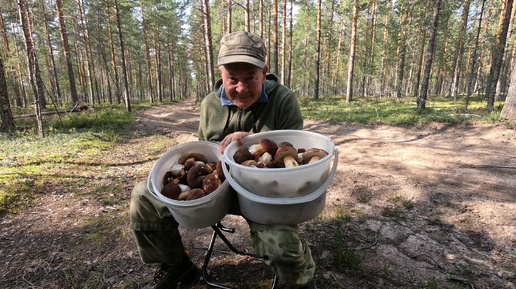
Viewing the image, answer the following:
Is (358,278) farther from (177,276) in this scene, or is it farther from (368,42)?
(368,42)

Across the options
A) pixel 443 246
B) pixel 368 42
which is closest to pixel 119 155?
pixel 443 246

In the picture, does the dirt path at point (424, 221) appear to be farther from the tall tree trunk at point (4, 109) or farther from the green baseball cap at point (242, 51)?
the tall tree trunk at point (4, 109)

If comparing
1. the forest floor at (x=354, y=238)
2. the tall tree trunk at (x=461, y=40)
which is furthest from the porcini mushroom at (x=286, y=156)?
the tall tree trunk at (x=461, y=40)

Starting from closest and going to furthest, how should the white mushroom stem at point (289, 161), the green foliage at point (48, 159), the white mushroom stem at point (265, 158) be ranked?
the white mushroom stem at point (289, 161)
the white mushroom stem at point (265, 158)
the green foliage at point (48, 159)

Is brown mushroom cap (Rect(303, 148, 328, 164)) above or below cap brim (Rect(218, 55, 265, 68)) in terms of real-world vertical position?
below

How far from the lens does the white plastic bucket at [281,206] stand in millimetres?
1255

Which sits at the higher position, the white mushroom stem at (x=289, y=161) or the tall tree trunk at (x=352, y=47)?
the tall tree trunk at (x=352, y=47)

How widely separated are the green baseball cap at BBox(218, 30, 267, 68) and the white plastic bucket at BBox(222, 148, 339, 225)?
82 cm

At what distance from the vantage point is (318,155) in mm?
1381

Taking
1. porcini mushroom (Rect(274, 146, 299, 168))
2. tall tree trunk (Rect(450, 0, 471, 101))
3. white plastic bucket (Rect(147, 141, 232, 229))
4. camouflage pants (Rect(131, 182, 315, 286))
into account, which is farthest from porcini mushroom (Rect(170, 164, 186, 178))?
tall tree trunk (Rect(450, 0, 471, 101))

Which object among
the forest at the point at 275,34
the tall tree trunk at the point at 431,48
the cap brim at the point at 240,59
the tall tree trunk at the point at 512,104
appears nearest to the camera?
the cap brim at the point at 240,59

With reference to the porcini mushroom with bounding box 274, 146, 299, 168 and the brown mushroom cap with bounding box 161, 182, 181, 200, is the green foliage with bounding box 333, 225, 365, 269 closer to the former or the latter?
the porcini mushroom with bounding box 274, 146, 299, 168

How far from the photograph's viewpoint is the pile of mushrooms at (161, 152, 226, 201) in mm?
1464

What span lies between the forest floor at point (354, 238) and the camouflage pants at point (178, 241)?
0.51m
